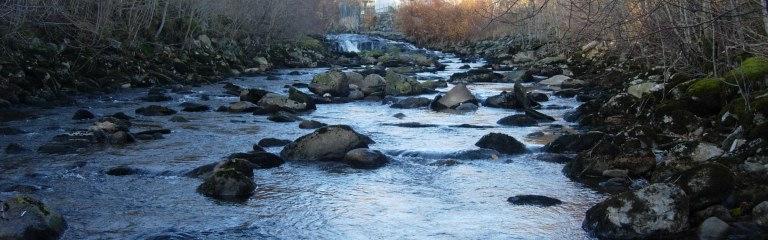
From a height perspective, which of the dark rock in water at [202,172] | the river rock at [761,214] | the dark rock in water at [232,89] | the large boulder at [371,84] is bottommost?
the large boulder at [371,84]

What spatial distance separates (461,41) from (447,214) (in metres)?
45.4

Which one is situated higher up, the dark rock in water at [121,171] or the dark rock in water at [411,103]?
the dark rock in water at [121,171]

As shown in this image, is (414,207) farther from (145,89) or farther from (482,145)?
(145,89)

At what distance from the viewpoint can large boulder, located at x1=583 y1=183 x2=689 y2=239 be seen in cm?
610

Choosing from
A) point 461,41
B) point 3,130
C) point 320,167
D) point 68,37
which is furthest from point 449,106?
point 461,41

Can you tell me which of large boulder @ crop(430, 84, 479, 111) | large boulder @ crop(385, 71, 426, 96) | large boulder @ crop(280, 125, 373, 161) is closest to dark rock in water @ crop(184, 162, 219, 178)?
large boulder @ crop(280, 125, 373, 161)

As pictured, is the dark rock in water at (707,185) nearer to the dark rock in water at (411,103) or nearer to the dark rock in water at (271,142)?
the dark rock in water at (271,142)

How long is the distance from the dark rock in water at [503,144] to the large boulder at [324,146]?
184cm

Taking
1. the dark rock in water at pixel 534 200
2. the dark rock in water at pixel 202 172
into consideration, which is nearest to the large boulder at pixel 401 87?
the dark rock in water at pixel 202 172

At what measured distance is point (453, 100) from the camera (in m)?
16.5

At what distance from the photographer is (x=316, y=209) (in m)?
7.37

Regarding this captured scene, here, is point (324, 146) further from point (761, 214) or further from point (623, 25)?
point (623, 25)

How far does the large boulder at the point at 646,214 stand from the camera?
20.0 ft

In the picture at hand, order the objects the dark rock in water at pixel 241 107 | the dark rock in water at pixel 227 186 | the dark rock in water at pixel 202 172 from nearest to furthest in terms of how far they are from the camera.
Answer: the dark rock in water at pixel 227 186, the dark rock in water at pixel 202 172, the dark rock in water at pixel 241 107
